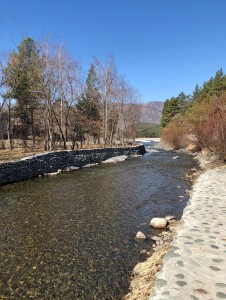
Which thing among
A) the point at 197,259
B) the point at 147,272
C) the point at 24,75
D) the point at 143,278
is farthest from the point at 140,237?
the point at 24,75

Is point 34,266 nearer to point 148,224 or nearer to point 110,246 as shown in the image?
point 110,246

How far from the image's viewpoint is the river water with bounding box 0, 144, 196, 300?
4984mm

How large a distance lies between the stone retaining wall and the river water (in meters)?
1.19

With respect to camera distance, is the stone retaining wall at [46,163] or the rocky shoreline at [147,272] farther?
the stone retaining wall at [46,163]

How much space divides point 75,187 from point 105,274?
864 centimetres

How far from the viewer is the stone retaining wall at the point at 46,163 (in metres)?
14.9

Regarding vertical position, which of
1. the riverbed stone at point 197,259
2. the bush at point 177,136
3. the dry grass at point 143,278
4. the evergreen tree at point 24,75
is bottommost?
the dry grass at point 143,278

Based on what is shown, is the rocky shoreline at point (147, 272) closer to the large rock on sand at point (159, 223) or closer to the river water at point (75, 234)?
the river water at point (75, 234)

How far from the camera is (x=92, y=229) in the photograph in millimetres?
7785

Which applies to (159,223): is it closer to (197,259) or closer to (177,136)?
(197,259)

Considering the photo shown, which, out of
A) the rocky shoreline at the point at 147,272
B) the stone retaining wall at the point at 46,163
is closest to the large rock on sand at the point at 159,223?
the rocky shoreline at the point at 147,272

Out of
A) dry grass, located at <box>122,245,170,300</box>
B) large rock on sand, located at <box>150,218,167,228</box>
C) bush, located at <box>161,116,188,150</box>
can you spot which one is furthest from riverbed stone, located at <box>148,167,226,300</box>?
bush, located at <box>161,116,188,150</box>

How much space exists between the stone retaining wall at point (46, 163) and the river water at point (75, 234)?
1192 mm

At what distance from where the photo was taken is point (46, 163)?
719 inches
